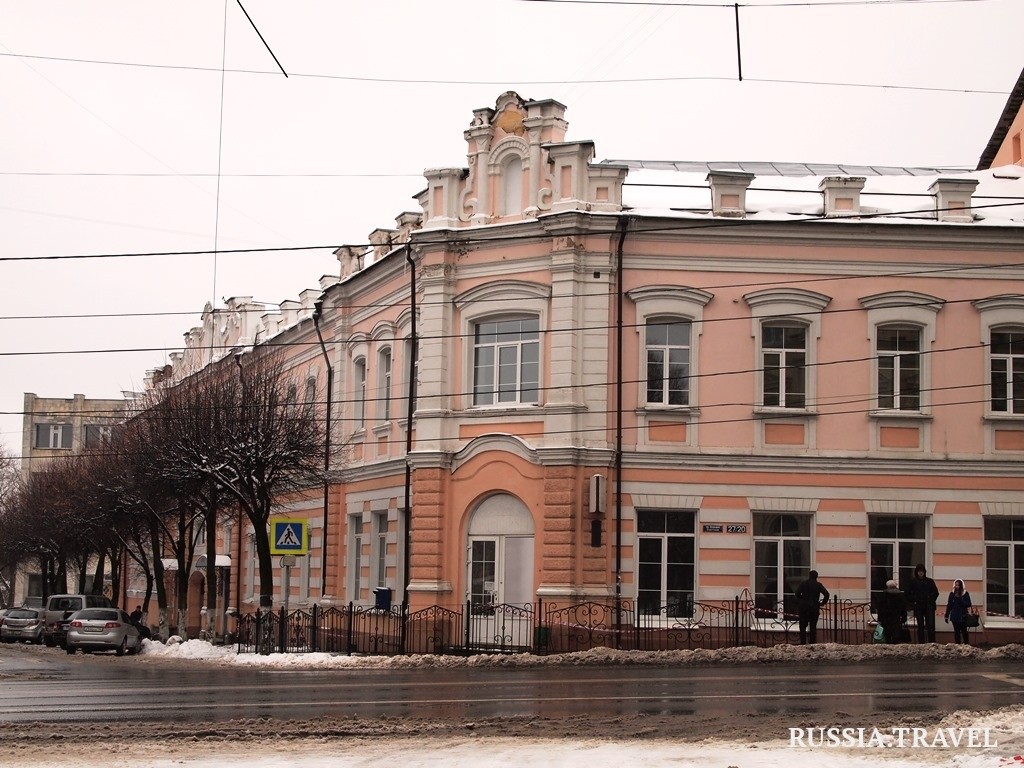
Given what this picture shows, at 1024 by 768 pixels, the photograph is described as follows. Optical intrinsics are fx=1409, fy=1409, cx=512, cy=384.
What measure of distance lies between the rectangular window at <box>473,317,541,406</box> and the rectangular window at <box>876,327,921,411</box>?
306 inches

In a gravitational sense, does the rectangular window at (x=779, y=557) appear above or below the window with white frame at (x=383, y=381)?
A: below

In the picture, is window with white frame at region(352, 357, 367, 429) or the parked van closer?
window with white frame at region(352, 357, 367, 429)

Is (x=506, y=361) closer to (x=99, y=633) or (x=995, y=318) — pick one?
(x=995, y=318)

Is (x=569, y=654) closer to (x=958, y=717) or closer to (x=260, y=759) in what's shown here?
(x=958, y=717)

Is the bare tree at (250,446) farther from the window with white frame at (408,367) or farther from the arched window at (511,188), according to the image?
the arched window at (511,188)

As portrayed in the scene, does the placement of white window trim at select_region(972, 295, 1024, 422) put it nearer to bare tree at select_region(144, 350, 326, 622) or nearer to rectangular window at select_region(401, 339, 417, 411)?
rectangular window at select_region(401, 339, 417, 411)

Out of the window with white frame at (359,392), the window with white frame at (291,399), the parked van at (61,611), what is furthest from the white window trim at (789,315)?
the parked van at (61,611)

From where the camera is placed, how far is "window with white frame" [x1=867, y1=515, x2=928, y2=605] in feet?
102

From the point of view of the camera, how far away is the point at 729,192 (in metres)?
31.7

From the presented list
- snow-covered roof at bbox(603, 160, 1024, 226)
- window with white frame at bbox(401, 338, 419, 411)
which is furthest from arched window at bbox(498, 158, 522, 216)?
window with white frame at bbox(401, 338, 419, 411)

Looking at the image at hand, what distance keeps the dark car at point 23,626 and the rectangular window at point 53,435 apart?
1788 inches

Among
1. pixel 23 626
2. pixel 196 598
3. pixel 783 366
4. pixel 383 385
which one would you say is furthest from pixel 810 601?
pixel 196 598

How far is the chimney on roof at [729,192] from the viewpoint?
31500mm

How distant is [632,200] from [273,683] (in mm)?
14615
